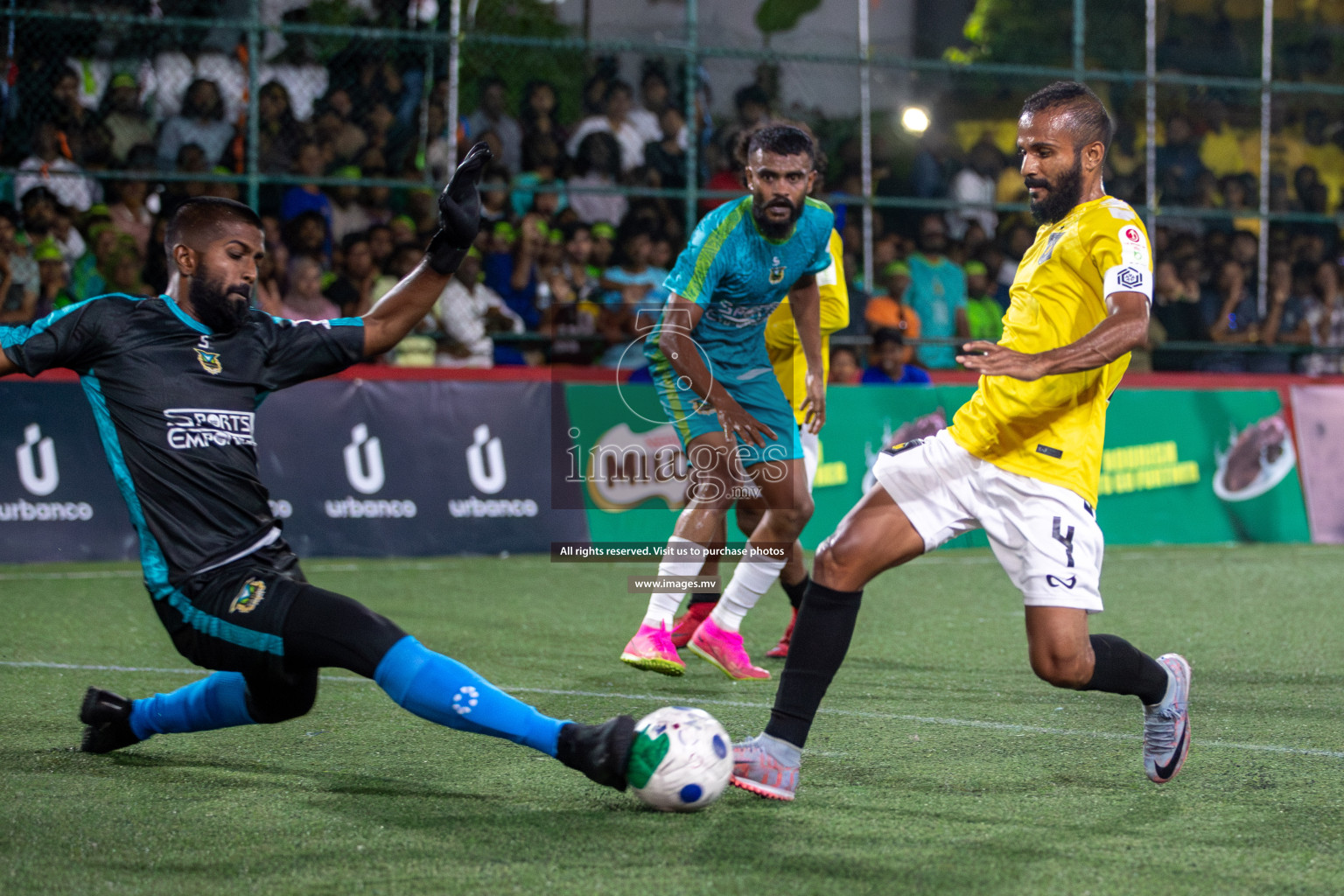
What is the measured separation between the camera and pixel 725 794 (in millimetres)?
3807

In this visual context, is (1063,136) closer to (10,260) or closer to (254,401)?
(254,401)

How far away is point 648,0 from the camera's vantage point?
14.0 meters

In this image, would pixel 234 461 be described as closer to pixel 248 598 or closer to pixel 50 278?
pixel 248 598

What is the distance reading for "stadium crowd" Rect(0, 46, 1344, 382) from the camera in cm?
1081

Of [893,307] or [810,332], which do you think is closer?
[810,332]

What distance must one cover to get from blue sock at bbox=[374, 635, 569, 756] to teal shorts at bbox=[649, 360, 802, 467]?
2.60m

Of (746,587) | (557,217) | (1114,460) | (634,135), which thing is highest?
(634,135)

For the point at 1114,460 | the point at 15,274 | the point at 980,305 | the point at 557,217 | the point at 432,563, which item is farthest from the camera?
the point at 980,305

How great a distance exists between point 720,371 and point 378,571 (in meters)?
4.18

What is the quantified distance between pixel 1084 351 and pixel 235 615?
2250 mm

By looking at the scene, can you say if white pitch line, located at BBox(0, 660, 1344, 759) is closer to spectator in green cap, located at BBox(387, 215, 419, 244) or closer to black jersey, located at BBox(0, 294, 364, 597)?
black jersey, located at BBox(0, 294, 364, 597)

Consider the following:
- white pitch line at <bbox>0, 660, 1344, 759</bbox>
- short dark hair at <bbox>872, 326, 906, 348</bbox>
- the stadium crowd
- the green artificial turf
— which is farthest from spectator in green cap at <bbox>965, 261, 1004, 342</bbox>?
white pitch line at <bbox>0, 660, 1344, 759</bbox>

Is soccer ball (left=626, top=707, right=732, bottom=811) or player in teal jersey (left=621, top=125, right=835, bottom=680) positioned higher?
player in teal jersey (left=621, top=125, right=835, bottom=680)

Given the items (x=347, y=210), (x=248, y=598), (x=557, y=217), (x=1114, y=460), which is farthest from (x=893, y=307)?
(x=248, y=598)
